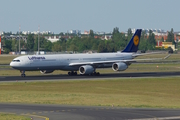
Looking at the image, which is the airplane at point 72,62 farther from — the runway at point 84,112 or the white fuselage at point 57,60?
the runway at point 84,112

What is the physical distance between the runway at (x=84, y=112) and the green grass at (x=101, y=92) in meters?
4.25

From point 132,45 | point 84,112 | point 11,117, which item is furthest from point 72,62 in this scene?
point 11,117

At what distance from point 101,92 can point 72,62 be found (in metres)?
28.8

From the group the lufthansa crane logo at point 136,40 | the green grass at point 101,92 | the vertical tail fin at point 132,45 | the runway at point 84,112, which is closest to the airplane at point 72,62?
the vertical tail fin at point 132,45

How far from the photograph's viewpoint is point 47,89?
63406 mm

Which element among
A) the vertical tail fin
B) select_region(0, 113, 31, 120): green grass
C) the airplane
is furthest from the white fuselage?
select_region(0, 113, 31, 120): green grass

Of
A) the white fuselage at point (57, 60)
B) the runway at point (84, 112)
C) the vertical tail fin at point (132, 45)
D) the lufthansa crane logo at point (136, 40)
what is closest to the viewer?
the runway at point (84, 112)

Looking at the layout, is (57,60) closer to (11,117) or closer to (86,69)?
(86,69)

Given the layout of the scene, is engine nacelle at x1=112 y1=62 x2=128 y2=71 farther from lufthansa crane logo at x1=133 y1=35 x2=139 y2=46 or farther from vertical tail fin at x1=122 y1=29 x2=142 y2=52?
lufthansa crane logo at x1=133 y1=35 x2=139 y2=46

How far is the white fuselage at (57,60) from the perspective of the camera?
82381 millimetres

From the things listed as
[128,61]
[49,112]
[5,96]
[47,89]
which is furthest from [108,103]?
[128,61]

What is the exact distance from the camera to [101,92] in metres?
59.8

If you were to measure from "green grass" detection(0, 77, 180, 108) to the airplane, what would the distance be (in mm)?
10836

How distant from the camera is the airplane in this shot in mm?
82625
